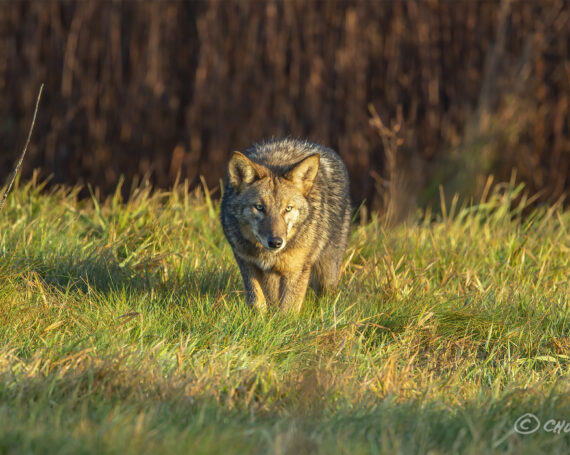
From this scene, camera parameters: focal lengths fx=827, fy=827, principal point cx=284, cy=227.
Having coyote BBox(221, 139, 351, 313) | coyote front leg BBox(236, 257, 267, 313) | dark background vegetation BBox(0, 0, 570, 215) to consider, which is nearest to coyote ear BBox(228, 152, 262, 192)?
coyote BBox(221, 139, 351, 313)

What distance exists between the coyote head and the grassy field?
1.59 feet

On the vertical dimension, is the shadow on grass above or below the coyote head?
below

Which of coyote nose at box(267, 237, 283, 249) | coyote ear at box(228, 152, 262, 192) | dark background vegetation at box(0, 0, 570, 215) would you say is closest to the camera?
coyote nose at box(267, 237, 283, 249)

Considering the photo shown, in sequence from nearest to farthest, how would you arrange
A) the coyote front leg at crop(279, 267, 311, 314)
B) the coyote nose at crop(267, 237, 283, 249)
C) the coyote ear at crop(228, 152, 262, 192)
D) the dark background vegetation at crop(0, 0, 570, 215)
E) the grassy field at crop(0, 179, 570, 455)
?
the grassy field at crop(0, 179, 570, 455)
the coyote nose at crop(267, 237, 283, 249)
the coyote ear at crop(228, 152, 262, 192)
the coyote front leg at crop(279, 267, 311, 314)
the dark background vegetation at crop(0, 0, 570, 215)

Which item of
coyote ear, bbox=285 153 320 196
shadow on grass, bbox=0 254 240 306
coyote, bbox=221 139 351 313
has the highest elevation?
coyote ear, bbox=285 153 320 196

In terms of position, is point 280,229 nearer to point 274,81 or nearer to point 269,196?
point 269,196

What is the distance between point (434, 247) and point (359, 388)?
7.75 ft

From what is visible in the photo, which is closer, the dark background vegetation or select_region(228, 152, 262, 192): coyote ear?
select_region(228, 152, 262, 192): coyote ear

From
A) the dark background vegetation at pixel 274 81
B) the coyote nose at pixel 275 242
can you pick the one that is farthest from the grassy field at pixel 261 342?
Answer: the dark background vegetation at pixel 274 81

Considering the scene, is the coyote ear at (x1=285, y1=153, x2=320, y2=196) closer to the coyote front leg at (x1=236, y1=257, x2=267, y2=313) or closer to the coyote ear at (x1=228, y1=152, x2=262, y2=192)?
the coyote ear at (x1=228, y1=152, x2=262, y2=192)

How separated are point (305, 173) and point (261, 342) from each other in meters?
1.19

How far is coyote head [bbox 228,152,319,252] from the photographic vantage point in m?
4.71

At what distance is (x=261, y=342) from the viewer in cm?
424

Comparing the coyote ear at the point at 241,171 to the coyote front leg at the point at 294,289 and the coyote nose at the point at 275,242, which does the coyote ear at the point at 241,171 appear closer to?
the coyote nose at the point at 275,242
